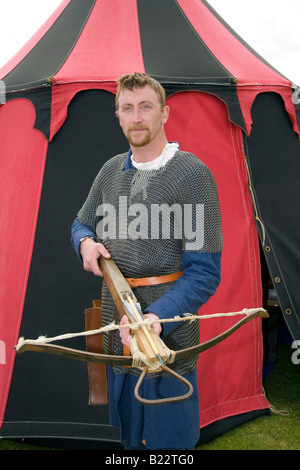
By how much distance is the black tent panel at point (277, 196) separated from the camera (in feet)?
8.80

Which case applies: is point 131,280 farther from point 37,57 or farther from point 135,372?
point 37,57

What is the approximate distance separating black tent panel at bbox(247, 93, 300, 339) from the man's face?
119 centimetres

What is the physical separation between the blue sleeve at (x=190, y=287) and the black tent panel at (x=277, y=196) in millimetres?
1186

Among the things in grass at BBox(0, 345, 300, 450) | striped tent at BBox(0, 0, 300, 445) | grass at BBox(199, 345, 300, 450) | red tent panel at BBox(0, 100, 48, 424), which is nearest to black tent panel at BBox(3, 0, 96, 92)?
striped tent at BBox(0, 0, 300, 445)

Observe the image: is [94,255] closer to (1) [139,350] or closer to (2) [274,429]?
(1) [139,350]

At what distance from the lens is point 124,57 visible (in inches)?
101

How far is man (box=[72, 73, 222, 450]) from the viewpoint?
1.57m

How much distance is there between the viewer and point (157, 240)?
5.35ft

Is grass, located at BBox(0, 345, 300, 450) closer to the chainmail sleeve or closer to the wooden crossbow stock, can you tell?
the chainmail sleeve

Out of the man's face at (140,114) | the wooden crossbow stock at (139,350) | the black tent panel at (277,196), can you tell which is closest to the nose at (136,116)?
the man's face at (140,114)

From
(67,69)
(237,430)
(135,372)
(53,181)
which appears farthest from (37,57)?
(237,430)

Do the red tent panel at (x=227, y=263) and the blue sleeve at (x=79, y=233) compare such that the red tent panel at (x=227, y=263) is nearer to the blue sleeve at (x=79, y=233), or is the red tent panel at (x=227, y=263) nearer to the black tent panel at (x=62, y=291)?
the black tent panel at (x=62, y=291)

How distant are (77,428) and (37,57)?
1.95 meters

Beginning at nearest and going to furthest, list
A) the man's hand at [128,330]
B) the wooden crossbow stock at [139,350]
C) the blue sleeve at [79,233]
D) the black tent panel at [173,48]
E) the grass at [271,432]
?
the wooden crossbow stock at [139,350]
the man's hand at [128,330]
the blue sleeve at [79,233]
the black tent panel at [173,48]
the grass at [271,432]
